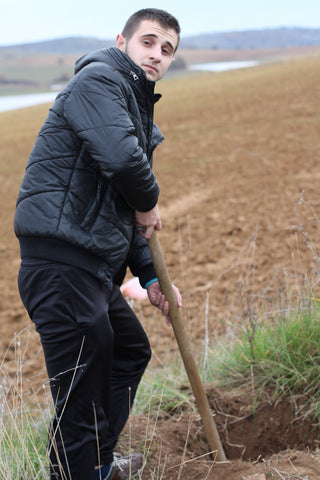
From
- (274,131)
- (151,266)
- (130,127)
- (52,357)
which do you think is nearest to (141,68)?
(130,127)

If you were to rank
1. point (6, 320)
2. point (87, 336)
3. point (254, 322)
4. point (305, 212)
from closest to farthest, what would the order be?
1. point (87, 336)
2. point (254, 322)
3. point (6, 320)
4. point (305, 212)

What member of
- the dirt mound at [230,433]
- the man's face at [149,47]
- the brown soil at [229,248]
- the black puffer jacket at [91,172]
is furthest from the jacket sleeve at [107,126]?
the dirt mound at [230,433]

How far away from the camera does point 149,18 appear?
2.14m

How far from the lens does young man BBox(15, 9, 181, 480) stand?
192 centimetres

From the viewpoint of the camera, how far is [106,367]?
214 cm

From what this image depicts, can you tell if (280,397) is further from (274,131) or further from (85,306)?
(274,131)

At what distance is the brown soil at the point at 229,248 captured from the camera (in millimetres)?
2756

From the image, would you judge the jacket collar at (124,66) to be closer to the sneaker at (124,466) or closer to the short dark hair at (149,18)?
the short dark hair at (149,18)

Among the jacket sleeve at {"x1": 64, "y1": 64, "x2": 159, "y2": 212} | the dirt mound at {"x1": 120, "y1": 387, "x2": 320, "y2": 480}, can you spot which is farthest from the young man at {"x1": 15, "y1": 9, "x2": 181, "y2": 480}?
the dirt mound at {"x1": 120, "y1": 387, "x2": 320, "y2": 480}

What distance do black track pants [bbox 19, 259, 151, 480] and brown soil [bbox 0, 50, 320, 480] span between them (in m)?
0.23

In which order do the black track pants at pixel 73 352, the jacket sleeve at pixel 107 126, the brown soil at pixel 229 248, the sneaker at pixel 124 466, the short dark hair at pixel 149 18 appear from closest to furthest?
the jacket sleeve at pixel 107 126 → the black track pants at pixel 73 352 → the short dark hair at pixel 149 18 → the sneaker at pixel 124 466 → the brown soil at pixel 229 248

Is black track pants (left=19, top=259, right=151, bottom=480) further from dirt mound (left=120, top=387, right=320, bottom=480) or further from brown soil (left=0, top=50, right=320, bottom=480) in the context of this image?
dirt mound (left=120, top=387, right=320, bottom=480)

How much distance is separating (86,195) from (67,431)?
3.01 ft

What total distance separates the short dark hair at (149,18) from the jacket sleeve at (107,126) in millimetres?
298
